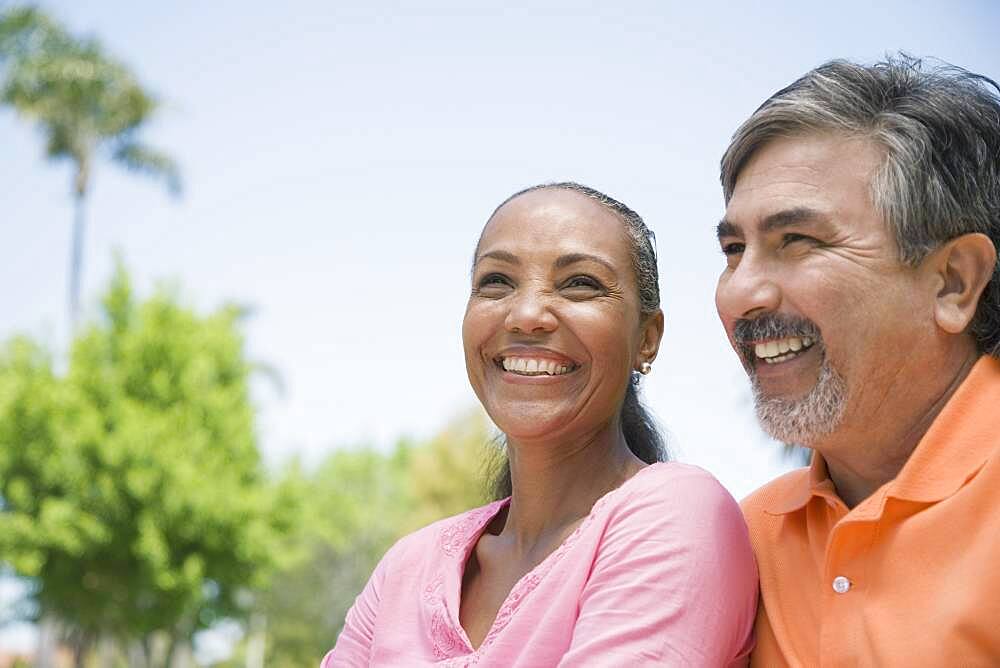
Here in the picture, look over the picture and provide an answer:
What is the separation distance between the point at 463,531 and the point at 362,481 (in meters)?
43.2

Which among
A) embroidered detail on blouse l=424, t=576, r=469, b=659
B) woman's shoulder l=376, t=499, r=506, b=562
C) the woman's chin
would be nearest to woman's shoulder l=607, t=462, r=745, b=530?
the woman's chin

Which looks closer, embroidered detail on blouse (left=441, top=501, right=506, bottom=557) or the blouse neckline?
the blouse neckline

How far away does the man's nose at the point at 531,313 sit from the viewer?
294 cm

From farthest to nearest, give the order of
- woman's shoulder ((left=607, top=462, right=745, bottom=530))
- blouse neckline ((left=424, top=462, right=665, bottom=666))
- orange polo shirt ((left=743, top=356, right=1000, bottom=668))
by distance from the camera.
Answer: blouse neckline ((left=424, top=462, right=665, bottom=666)) < woman's shoulder ((left=607, top=462, right=745, bottom=530)) < orange polo shirt ((left=743, top=356, right=1000, bottom=668))

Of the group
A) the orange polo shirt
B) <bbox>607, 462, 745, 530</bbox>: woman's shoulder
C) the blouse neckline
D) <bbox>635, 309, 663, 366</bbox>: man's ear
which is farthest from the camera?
<bbox>635, 309, 663, 366</bbox>: man's ear

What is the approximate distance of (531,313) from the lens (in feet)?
9.65

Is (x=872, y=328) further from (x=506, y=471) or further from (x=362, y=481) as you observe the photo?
(x=362, y=481)

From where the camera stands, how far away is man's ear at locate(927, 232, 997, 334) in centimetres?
252

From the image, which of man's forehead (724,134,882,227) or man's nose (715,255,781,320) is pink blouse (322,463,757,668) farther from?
man's forehead (724,134,882,227)

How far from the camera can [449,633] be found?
2.91 metres

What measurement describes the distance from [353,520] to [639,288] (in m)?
37.3

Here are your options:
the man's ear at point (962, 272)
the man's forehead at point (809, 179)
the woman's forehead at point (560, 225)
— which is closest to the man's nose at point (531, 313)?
the woman's forehead at point (560, 225)

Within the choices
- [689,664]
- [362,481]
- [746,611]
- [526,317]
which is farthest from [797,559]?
[362,481]

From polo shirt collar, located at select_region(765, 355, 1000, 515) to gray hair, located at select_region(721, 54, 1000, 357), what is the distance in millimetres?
117
